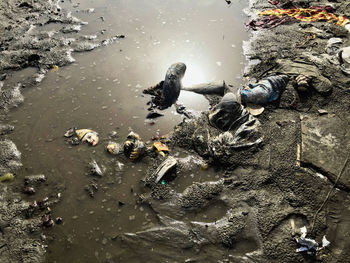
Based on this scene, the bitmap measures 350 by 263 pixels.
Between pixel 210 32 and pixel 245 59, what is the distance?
1562 millimetres

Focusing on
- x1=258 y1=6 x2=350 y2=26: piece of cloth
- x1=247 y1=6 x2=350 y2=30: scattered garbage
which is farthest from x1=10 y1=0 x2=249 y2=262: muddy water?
x1=258 y1=6 x2=350 y2=26: piece of cloth

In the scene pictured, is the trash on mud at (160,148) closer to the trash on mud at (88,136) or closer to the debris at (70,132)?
the trash on mud at (88,136)

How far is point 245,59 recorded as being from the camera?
6.06m

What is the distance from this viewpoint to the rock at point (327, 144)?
363cm

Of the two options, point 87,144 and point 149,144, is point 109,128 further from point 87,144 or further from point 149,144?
point 149,144

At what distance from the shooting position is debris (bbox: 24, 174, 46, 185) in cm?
383

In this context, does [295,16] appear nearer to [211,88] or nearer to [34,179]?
[211,88]

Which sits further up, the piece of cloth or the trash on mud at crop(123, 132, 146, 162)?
the piece of cloth

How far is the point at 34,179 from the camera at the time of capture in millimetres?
3867

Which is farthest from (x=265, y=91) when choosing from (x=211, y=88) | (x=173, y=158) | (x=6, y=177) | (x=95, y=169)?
(x=6, y=177)

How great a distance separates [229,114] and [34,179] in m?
3.33

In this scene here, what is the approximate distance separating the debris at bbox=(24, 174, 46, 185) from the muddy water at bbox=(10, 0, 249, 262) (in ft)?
0.31

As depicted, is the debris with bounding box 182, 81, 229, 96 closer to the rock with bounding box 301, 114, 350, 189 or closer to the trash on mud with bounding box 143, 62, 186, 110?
the trash on mud with bounding box 143, 62, 186, 110

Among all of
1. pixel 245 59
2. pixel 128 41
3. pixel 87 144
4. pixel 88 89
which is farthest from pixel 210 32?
pixel 87 144
